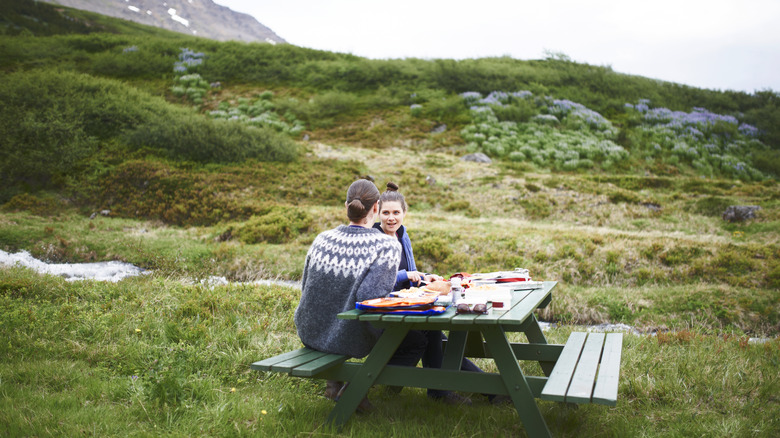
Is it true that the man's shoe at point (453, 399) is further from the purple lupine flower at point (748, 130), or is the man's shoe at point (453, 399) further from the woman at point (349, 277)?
the purple lupine flower at point (748, 130)

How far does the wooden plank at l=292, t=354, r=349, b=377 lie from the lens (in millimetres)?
2911

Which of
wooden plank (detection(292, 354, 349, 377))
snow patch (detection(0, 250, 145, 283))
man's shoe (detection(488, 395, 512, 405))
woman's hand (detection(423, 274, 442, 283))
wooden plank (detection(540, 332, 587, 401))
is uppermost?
woman's hand (detection(423, 274, 442, 283))

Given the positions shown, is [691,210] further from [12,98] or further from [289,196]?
[12,98]

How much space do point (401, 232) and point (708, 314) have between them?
5.91 meters

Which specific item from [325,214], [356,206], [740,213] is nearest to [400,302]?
[356,206]

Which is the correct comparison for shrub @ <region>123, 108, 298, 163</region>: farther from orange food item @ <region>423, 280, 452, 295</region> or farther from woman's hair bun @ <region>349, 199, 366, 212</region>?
orange food item @ <region>423, 280, 452, 295</region>

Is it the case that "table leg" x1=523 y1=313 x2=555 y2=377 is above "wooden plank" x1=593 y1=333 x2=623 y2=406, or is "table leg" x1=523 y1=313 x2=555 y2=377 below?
below

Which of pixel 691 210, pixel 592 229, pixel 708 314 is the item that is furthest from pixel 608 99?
pixel 708 314

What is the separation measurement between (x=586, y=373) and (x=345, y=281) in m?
1.74

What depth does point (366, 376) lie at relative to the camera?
127 inches

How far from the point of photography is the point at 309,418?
133 inches

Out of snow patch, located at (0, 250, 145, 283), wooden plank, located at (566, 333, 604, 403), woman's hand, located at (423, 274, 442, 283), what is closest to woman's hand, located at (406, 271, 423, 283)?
woman's hand, located at (423, 274, 442, 283)

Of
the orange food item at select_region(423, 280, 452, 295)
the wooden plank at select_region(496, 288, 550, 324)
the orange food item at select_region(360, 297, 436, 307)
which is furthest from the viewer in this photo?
the orange food item at select_region(423, 280, 452, 295)

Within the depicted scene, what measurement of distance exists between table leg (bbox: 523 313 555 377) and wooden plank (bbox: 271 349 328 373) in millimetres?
1944
